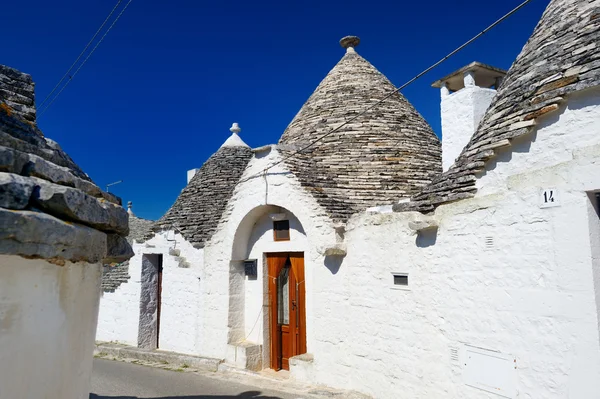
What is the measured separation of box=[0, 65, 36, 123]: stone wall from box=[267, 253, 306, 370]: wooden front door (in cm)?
553

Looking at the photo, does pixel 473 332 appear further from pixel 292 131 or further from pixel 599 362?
pixel 292 131

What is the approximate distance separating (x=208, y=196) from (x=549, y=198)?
349 inches

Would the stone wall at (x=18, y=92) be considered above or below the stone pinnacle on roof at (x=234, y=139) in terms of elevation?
below

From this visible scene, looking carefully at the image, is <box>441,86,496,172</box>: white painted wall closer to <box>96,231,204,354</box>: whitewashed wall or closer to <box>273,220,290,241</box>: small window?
<box>273,220,290,241</box>: small window

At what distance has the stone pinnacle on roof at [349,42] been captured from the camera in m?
12.3

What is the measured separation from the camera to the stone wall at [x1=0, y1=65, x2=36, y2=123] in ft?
10.6

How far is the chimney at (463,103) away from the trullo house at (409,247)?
0.03 m

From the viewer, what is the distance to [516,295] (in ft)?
14.7

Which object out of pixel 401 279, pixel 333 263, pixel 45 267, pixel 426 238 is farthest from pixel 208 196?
pixel 45 267

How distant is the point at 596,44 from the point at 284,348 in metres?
6.82

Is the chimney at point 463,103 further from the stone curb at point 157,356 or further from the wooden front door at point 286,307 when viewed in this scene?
the stone curb at point 157,356

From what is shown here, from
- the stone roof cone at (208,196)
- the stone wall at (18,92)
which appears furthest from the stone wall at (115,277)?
the stone wall at (18,92)

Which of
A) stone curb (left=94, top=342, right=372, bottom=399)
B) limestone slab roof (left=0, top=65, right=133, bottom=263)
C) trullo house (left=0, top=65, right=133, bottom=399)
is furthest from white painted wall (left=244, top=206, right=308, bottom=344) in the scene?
trullo house (left=0, top=65, right=133, bottom=399)

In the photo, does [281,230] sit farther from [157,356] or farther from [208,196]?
[157,356]
